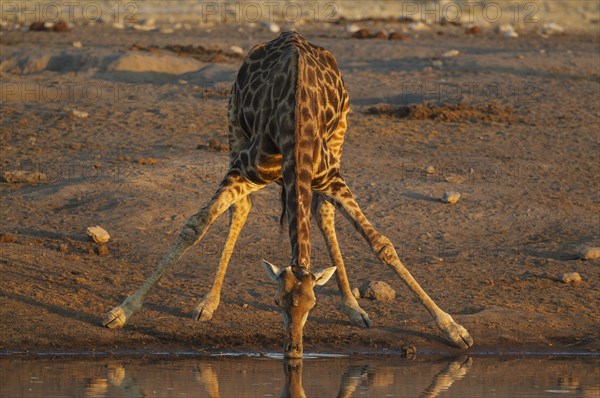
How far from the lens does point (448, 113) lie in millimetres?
15961

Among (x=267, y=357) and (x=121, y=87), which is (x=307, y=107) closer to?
(x=267, y=357)

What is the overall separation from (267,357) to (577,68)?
11318 millimetres

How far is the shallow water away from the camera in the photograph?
7.88 m

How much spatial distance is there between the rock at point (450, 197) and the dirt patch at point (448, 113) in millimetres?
3065

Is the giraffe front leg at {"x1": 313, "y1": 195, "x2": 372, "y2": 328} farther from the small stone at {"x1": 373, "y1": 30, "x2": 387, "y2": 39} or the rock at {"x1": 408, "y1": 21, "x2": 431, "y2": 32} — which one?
the rock at {"x1": 408, "y1": 21, "x2": 431, "y2": 32}

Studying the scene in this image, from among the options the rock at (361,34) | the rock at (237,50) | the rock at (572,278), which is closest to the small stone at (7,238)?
the rock at (572,278)

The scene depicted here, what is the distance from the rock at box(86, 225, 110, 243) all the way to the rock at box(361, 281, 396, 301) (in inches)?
103

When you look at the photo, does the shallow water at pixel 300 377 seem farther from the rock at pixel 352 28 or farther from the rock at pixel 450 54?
the rock at pixel 352 28

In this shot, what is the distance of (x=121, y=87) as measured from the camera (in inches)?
688

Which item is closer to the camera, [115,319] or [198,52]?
[115,319]

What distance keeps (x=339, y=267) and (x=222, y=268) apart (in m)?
0.95

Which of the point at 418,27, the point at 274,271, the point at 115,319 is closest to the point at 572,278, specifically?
the point at 274,271

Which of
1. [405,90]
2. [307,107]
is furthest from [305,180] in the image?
[405,90]

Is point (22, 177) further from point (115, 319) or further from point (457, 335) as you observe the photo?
point (457, 335)
